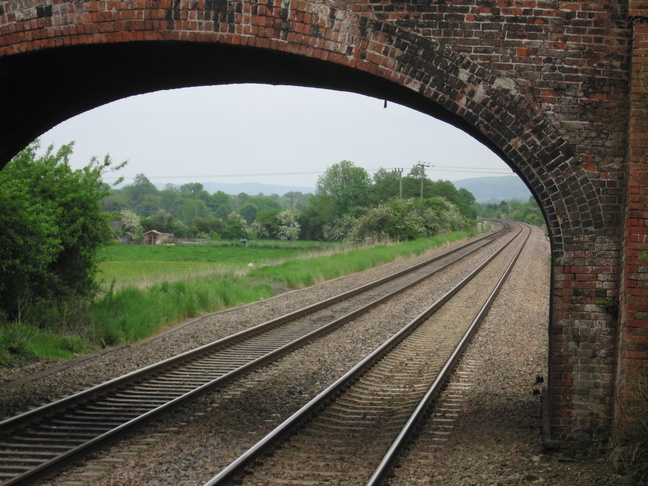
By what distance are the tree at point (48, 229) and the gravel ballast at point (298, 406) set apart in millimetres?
2284

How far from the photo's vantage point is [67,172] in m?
14.0

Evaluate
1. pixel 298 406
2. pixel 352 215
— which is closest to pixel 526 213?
pixel 352 215

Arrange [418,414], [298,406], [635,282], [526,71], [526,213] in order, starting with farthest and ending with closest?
[526,213] → [298,406] → [418,414] → [526,71] → [635,282]

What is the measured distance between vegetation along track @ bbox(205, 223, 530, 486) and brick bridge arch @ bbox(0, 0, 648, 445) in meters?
1.87

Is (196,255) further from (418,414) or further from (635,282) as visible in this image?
(635,282)

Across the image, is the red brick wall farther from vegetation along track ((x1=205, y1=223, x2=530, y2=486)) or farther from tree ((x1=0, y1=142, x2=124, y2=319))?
tree ((x1=0, y1=142, x2=124, y2=319))

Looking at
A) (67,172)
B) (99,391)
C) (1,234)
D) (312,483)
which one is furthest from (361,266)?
(312,483)

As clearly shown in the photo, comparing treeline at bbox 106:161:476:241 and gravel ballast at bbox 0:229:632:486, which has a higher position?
treeline at bbox 106:161:476:241

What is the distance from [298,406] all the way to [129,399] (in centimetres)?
209

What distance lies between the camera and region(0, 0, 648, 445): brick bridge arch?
6.97 m

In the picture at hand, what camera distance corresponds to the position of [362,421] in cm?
810

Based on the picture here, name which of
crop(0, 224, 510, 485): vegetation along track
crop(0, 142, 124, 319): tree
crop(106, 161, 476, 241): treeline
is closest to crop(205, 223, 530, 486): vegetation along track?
crop(0, 224, 510, 485): vegetation along track

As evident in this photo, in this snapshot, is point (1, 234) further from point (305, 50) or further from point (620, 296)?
point (620, 296)

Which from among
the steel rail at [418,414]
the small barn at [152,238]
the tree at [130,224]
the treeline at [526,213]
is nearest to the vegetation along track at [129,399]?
the steel rail at [418,414]
